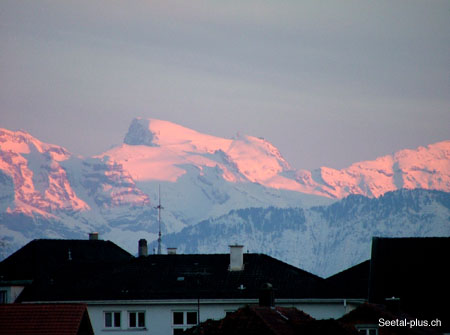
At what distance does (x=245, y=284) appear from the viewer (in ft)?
A: 313

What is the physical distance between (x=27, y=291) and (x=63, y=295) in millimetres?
4881

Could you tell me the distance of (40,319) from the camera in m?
70.0

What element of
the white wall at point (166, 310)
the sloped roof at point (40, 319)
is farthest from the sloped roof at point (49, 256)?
the sloped roof at point (40, 319)

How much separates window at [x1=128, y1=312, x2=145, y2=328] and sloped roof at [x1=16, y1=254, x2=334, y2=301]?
100 cm

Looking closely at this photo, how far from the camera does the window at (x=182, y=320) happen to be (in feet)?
303

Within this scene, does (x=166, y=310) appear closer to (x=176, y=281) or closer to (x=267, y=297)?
(x=176, y=281)

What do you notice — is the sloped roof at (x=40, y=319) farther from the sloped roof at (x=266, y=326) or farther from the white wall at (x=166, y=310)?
the white wall at (x=166, y=310)

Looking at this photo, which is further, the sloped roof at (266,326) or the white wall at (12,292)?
the white wall at (12,292)

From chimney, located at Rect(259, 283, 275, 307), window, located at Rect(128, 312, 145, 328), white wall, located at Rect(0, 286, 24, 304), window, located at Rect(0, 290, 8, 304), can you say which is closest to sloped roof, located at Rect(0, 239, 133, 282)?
white wall, located at Rect(0, 286, 24, 304)

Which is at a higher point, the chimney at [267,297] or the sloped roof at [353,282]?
the sloped roof at [353,282]

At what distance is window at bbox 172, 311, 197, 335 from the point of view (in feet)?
303

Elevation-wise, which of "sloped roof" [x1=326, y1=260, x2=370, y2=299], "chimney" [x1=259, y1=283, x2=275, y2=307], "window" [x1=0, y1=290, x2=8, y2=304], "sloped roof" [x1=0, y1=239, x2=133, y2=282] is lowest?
"chimney" [x1=259, y1=283, x2=275, y2=307]

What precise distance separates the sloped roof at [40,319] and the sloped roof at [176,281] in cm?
2294

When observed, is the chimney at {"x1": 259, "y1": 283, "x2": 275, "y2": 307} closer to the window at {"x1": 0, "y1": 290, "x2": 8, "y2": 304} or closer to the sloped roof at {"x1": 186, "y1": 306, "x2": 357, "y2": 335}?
the sloped roof at {"x1": 186, "y1": 306, "x2": 357, "y2": 335}
